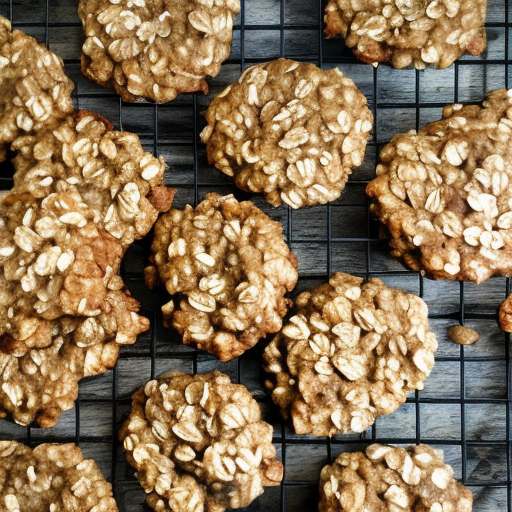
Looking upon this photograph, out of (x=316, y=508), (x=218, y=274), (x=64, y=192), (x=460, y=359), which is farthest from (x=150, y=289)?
(x=460, y=359)

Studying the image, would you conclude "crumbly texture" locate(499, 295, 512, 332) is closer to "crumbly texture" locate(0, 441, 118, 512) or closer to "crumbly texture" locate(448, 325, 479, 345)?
"crumbly texture" locate(448, 325, 479, 345)

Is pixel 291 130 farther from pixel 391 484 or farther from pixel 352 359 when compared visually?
pixel 391 484

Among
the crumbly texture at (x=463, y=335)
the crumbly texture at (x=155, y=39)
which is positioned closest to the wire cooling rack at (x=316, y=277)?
the crumbly texture at (x=463, y=335)

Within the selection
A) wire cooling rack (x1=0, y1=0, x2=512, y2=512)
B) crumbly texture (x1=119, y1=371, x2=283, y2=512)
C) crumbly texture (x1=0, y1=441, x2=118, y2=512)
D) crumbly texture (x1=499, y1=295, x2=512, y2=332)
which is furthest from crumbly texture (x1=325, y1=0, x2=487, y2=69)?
crumbly texture (x1=0, y1=441, x2=118, y2=512)

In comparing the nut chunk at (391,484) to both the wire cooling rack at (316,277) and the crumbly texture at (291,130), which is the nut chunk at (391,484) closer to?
the wire cooling rack at (316,277)

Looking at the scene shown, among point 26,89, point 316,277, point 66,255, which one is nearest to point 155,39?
point 26,89

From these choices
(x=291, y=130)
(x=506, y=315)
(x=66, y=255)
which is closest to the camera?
(x=66, y=255)
